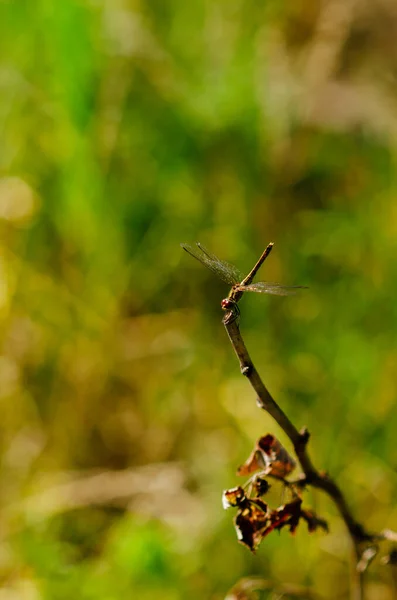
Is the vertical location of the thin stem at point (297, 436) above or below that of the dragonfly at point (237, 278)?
below

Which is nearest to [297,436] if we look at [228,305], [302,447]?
[302,447]

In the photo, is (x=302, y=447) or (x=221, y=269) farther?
(x=221, y=269)

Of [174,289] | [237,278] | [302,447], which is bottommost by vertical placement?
[302,447]

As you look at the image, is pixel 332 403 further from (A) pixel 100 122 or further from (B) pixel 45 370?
(A) pixel 100 122

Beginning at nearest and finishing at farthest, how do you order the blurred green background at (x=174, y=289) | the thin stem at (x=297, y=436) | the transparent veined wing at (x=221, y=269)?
the thin stem at (x=297, y=436) → the transparent veined wing at (x=221, y=269) → the blurred green background at (x=174, y=289)

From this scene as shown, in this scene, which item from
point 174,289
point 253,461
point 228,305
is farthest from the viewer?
point 174,289

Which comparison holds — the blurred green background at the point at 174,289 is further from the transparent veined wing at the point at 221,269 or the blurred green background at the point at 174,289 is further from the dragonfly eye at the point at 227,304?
the dragonfly eye at the point at 227,304

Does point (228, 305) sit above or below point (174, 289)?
below

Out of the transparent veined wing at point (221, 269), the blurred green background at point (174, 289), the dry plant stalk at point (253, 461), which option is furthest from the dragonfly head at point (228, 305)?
the blurred green background at point (174, 289)

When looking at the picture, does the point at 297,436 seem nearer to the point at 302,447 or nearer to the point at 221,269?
the point at 302,447

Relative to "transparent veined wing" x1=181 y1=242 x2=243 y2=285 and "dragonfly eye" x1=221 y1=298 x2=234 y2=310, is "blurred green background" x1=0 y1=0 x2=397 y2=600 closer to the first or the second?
"transparent veined wing" x1=181 y1=242 x2=243 y2=285
